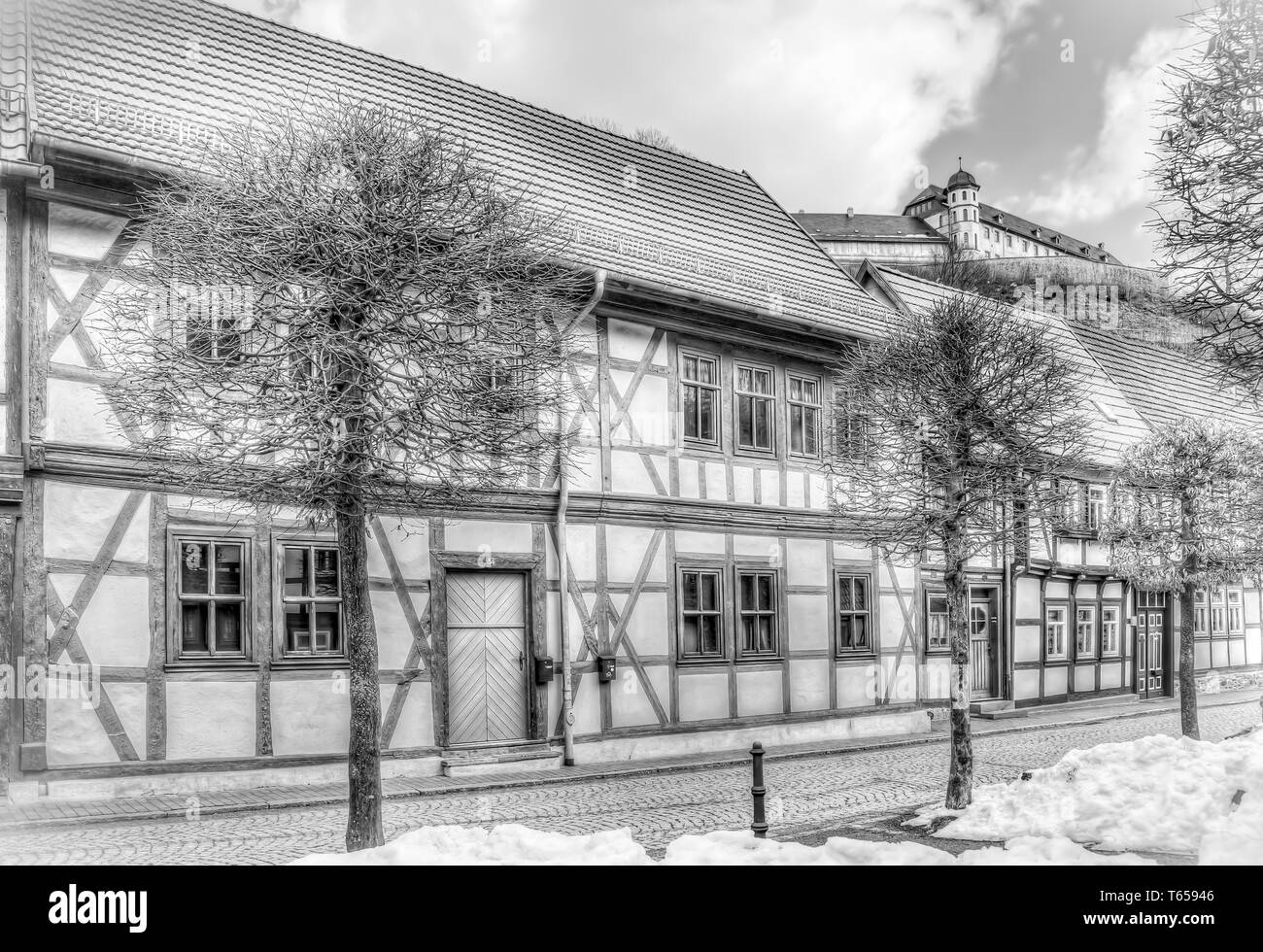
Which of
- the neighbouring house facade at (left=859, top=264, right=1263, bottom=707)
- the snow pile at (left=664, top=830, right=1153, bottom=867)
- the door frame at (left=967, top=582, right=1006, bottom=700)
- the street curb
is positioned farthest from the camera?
the neighbouring house facade at (left=859, top=264, right=1263, bottom=707)

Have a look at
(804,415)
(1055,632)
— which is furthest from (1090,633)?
(804,415)

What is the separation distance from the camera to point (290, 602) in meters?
12.1

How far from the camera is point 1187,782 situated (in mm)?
8211

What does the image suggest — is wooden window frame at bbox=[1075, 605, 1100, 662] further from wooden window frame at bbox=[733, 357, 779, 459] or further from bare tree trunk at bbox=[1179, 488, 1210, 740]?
wooden window frame at bbox=[733, 357, 779, 459]

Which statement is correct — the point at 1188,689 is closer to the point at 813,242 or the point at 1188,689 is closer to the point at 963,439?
the point at 963,439

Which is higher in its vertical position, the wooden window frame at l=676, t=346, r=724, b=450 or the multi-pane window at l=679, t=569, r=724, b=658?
the wooden window frame at l=676, t=346, r=724, b=450

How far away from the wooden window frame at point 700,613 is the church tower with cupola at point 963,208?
70722mm

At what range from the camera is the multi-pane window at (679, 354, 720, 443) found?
16062 millimetres

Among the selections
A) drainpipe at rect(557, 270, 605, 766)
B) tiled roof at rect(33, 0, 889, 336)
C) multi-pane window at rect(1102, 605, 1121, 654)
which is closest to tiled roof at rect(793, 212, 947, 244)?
multi-pane window at rect(1102, 605, 1121, 654)

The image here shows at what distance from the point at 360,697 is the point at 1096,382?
23.6 metres

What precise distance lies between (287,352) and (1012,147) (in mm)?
6170

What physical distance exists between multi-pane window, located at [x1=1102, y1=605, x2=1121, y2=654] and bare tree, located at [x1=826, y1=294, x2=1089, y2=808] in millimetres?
15357

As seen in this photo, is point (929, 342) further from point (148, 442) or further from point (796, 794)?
point (148, 442)
